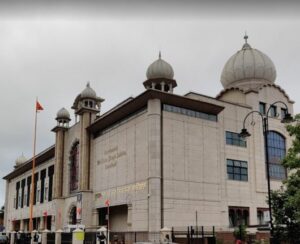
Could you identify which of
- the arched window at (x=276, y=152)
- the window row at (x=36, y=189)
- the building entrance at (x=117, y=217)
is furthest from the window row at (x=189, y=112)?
the window row at (x=36, y=189)

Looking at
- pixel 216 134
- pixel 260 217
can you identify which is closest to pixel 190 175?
pixel 216 134

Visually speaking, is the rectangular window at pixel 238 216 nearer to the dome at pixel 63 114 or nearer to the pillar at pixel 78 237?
the pillar at pixel 78 237

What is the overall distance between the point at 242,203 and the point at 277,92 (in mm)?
16389

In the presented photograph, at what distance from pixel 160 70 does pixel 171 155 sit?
40.3ft

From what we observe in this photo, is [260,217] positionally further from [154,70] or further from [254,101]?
[154,70]

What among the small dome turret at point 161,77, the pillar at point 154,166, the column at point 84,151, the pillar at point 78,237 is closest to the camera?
the pillar at point 78,237

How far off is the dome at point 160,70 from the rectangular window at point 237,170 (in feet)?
41.7

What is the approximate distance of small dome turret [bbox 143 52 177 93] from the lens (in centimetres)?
5025

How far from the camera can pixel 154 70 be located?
5075 cm

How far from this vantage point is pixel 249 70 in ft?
183

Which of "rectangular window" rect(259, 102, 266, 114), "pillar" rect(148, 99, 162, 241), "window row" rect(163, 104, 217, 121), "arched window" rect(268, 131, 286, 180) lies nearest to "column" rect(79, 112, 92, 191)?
"pillar" rect(148, 99, 162, 241)

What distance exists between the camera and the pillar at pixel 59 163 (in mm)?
61406

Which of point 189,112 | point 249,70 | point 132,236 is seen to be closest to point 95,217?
point 132,236

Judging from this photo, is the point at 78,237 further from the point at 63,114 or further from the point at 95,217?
the point at 63,114
